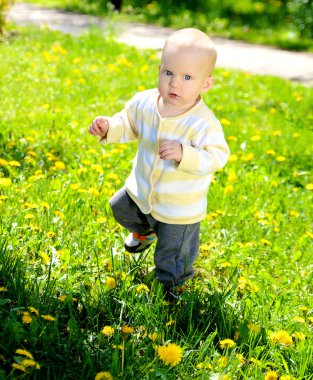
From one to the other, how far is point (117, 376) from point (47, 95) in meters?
3.33

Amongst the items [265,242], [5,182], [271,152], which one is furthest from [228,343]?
[271,152]

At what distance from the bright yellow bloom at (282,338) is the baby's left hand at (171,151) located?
74cm

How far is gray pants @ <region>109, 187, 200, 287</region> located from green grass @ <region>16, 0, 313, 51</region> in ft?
22.1

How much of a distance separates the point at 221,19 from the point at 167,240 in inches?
326

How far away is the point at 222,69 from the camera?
6.77 meters

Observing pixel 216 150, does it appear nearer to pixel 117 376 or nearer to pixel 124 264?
pixel 124 264

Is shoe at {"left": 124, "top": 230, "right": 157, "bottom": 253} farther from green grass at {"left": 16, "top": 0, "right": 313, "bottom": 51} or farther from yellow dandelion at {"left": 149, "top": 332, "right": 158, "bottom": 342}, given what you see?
green grass at {"left": 16, "top": 0, "right": 313, "bottom": 51}

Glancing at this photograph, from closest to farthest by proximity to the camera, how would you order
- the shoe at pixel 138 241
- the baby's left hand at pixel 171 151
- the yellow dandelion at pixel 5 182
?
the baby's left hand at pixel 171 151 < the shoe at pixel 138 241 < the yellow dandelion at pixel 5 182

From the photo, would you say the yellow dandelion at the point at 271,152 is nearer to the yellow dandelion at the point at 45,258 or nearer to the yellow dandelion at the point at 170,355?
the yellow dandelion at the point at 45,258

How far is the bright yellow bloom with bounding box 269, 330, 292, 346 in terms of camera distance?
7.58ft

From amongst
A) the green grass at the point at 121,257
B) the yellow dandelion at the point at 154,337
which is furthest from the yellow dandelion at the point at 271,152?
the yellow dandelion at the point at 154,337

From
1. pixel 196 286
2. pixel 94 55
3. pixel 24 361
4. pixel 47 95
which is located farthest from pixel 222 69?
pixel 24 361

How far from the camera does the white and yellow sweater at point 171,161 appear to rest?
2381 millimetres

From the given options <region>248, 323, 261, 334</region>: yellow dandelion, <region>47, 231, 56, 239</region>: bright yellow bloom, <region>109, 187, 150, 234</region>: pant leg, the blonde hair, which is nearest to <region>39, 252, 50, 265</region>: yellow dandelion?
<region>47, 231, 56, 239</region>: bright yellow bloom
